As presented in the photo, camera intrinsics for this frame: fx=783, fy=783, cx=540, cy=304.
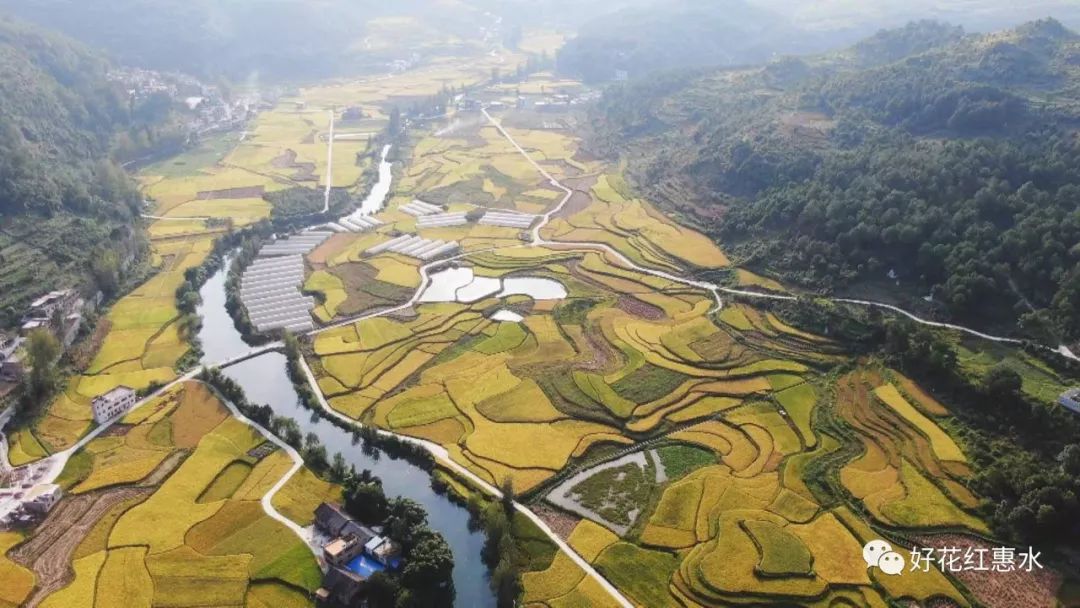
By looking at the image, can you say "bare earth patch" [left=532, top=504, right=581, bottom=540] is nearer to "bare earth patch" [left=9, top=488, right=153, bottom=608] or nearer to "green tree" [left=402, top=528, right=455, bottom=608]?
"green tree" [left=402, top=528, right=455, bottom=608]

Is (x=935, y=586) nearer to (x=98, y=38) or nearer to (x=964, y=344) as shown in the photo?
(x=964, y=344)

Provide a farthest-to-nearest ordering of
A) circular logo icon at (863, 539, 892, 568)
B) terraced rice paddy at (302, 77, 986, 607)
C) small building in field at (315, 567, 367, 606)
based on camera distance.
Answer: terraced rice paddy at (302, 77, 986, 607) → circular logo icon at (863, 539, 892, 568) → small building in field at (315, 567, 367, 606)

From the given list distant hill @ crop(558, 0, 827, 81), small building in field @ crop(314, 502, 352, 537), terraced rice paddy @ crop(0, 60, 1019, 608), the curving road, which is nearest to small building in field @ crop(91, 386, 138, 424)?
terraced rice paddy @ crop(0, 60, 1019, 608)

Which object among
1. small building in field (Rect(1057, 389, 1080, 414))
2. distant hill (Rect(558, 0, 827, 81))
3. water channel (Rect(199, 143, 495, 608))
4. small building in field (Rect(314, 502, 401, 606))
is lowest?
water channel (Rect(199, 143, 495, 608))

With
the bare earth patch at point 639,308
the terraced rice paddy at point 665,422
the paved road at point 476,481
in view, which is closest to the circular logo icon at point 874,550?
the terraced rice paddy at point 665,422

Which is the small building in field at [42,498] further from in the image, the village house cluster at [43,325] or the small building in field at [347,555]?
the small building in field at [347,555]

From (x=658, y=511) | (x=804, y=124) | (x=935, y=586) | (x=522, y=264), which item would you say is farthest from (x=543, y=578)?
(x=804, y=124)
